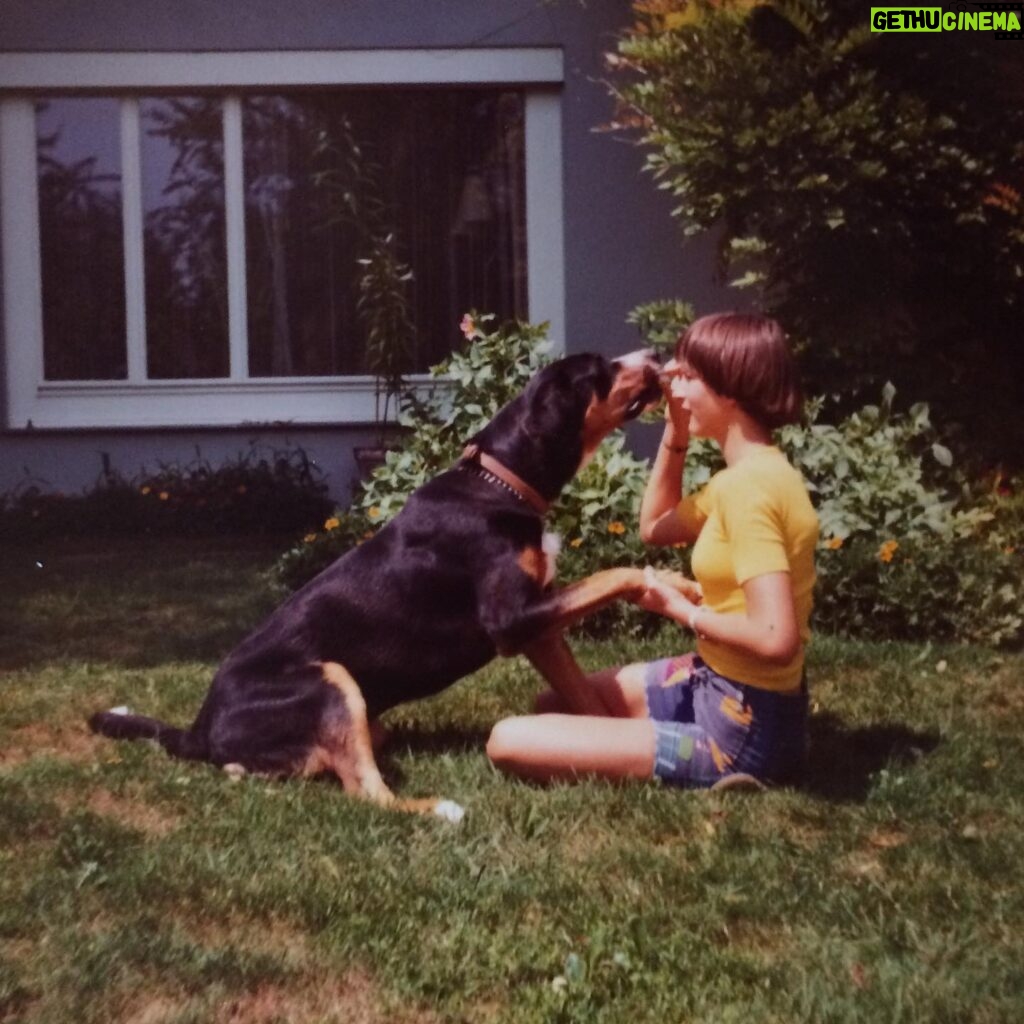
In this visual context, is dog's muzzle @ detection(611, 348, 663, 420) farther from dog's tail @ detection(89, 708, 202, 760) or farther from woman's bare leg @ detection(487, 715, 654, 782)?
dog's tail @ detection(89, 708, 202, 760)

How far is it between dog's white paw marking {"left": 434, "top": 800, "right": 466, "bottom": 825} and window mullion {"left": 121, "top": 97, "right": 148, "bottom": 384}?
7.49m

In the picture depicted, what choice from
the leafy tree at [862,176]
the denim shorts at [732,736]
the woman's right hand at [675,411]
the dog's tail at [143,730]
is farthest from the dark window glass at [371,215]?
the denim shorts at [732,736]

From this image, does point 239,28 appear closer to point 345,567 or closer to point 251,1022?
Answer: point 345,567

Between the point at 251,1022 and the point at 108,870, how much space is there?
2.89 feet

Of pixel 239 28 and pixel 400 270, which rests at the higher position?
pixel 239 28

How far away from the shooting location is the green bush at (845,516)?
565 centimetres

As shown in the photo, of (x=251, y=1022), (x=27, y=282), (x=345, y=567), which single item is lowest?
(x=251, y=1022)

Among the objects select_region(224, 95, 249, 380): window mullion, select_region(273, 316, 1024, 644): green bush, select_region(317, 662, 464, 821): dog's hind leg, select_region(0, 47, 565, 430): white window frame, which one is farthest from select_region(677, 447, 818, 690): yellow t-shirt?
select_region(224, 95, 249, 380): window mullion

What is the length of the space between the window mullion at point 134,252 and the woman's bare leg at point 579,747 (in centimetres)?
733

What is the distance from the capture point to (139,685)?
520 centimetres

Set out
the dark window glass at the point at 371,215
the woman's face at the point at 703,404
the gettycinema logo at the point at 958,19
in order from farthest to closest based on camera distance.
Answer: the dark window glass at the point at 371,215 < the gettycinema logo at the point at 958,19 < the woman's face at the point at 703,404

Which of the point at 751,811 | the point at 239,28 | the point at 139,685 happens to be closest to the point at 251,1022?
the point at 751,811

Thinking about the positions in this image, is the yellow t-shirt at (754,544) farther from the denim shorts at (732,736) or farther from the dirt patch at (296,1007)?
the dirt patch at (296,1007)

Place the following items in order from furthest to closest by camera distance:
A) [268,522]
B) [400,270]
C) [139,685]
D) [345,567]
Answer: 1. [400,270]
2. [268,522]
3. [139,685]
4. [345,567]
